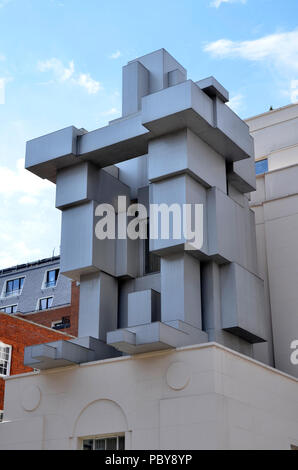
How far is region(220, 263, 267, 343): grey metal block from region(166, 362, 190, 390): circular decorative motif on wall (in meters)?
3.15

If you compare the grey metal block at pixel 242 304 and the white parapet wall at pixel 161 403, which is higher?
the grey metal block at pixel 242 304

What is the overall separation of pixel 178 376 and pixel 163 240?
4659mm

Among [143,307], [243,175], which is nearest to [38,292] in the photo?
[243,175]

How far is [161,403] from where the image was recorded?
21.2m

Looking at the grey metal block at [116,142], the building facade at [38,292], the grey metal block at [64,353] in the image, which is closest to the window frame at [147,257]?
the grey metal block at [116,142]

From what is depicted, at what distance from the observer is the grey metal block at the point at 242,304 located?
24062mm

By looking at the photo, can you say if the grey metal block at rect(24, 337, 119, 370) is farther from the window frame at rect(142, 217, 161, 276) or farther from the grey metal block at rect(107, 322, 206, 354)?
the window frame at rect(142, 217, 161, 276)

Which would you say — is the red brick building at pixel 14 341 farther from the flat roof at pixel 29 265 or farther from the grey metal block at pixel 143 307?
the flat roof at pixel 29 265

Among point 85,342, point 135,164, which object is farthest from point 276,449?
point 135,164

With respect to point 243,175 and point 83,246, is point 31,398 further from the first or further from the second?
point 243,175

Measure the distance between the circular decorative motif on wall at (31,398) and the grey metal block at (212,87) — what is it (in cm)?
1145

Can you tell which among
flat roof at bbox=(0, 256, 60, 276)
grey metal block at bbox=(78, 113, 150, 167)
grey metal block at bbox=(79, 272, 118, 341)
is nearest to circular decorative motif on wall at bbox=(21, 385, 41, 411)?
grey metal block at bbox=(79, 272, 118, 341)

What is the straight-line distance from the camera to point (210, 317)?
943 inches

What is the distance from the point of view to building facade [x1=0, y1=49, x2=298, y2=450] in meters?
21.3
